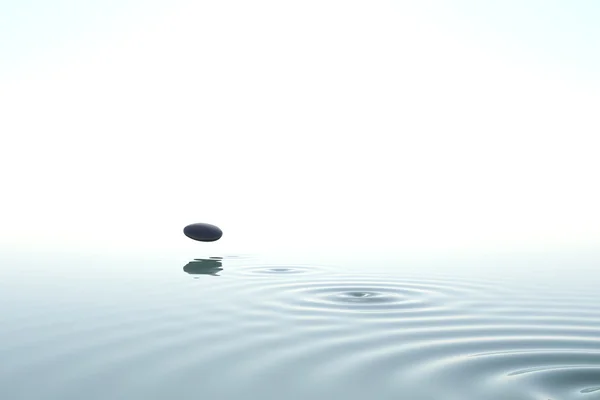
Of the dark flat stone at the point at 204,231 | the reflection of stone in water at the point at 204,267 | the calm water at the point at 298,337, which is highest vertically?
the dark flat stone at the point at 204,231

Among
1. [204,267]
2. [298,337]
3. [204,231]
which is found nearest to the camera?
[298,337]

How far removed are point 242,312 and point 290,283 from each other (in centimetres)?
426

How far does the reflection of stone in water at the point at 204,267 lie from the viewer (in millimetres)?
17125

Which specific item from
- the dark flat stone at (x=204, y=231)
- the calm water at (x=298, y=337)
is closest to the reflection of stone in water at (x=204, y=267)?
the dark flat stone at (x=204, y=231)

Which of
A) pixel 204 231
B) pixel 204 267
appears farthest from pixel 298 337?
pixel 204 231

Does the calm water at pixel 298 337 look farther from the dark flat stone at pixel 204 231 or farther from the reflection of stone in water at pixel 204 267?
the dark flat stone at pixel 204 231

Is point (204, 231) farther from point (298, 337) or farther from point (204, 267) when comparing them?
point (298, 337)

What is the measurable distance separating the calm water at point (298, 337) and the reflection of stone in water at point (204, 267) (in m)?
1.58

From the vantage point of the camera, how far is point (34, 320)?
938 cm

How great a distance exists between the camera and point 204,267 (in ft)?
61.5

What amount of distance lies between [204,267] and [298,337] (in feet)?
37.7

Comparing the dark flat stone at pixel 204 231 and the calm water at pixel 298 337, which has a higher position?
the dark flat stone at pixel 204 231

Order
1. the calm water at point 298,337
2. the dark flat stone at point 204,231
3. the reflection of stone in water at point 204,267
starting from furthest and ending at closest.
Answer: the dark flat stone at point 204,231 → the reflection of stone in water at point 204,267 → the calm water at point 298,337

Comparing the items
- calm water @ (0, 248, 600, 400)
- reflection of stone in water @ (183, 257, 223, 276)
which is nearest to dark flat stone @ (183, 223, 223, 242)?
reflection of stone in water @ (183, 257, 223, 276)
